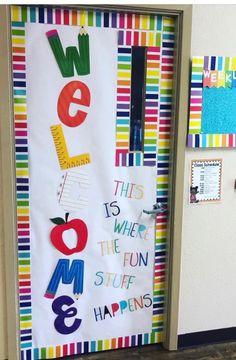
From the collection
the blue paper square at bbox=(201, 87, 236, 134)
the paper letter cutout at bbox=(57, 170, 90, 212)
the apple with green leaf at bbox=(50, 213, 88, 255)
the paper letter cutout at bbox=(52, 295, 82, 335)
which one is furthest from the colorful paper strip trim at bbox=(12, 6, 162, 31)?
the paper letter cutout at bbox=(52, 295, 82, 335)

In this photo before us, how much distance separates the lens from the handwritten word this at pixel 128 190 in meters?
2.29

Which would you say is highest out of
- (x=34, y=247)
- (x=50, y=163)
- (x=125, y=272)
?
(x=50, y=163)

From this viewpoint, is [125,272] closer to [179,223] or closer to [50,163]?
[179,223]

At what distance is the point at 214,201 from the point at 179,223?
0.83ft

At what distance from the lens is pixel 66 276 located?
2.31m

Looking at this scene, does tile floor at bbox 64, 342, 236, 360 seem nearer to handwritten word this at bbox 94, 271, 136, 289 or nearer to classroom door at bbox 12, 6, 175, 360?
classroom door at bbox 12, 6, 175, 360

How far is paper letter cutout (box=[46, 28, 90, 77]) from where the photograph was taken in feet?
6.83

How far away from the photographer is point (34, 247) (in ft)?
7.32

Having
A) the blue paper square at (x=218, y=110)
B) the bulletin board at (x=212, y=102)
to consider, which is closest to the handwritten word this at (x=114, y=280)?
the bulletin board at (x=212, y=102)

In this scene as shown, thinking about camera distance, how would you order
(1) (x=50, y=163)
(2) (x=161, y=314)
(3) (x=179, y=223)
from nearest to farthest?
(1) (x=50, y=163) → (3) (x=179, y=223) → (2) (x=161, y=314)

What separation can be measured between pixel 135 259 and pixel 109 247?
180mm

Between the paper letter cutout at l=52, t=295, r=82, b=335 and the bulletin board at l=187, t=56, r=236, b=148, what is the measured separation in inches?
44.5

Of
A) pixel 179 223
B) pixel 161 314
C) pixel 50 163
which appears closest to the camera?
pixel 50 163

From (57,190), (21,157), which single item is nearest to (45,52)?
(21,157)
